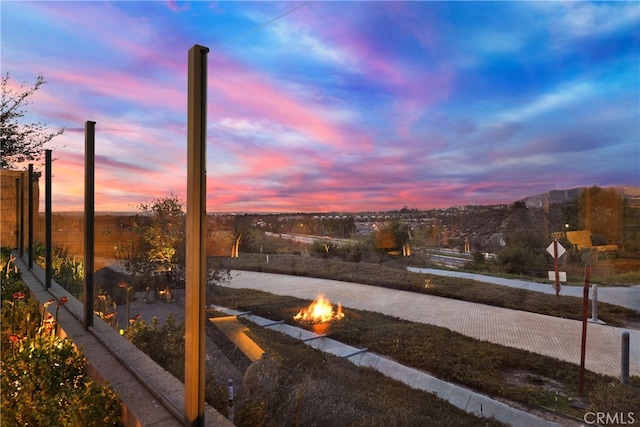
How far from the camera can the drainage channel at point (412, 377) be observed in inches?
62.0

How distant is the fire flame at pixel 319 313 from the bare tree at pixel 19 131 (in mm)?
2744

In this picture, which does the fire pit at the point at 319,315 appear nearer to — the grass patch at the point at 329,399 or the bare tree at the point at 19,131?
the grass patch at the point at 329,399

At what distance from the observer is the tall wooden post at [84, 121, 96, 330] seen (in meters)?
2.24

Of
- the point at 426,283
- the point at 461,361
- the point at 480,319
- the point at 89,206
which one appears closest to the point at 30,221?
the point at 89,206

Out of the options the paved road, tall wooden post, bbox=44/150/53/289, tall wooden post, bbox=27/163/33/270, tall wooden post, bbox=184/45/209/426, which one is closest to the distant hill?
the paved road

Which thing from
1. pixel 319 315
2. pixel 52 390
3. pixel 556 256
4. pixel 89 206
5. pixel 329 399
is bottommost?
pixel 319 315

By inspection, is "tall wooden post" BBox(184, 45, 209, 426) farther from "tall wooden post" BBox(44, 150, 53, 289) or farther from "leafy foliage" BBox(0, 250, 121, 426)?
"tall wooden post" BBox(44, 150, 53, 289)

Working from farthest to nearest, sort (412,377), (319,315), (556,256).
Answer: (319,315) < (412,377) < (556,256)

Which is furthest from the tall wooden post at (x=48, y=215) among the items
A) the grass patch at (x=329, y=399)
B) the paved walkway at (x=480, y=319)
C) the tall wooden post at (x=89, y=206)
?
the grass patch at (x=329, y=399)

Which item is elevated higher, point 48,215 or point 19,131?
point 19,131

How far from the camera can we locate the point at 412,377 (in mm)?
2119

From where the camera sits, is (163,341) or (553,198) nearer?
(163,341)

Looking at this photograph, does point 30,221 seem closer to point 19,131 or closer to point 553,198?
point 19,131

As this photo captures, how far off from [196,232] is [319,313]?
2782 mm
